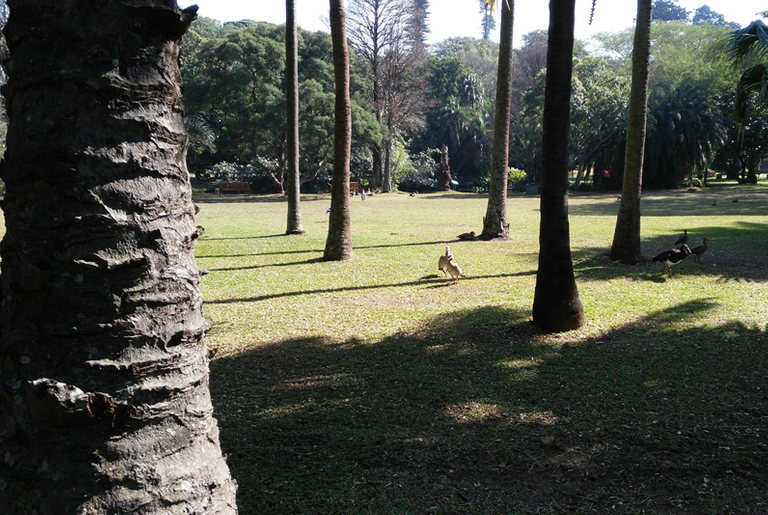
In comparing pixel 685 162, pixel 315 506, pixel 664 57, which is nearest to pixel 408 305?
pixel 315 506

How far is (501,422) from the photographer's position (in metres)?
4.64

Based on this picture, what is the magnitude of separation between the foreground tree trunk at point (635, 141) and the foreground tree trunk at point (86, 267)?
10.2 metres

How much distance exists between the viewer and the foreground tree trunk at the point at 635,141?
10312 mm

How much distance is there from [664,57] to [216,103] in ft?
155

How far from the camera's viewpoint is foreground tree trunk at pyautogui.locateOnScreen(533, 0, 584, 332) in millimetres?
6496

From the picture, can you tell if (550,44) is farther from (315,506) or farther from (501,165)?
(501,165)

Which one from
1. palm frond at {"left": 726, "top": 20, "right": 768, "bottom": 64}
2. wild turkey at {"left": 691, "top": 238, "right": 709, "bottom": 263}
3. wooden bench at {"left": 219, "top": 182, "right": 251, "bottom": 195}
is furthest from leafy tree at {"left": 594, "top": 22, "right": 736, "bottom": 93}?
wild turkey at {"left": 691, "top": 238, "right": 709, "bottom": 263}

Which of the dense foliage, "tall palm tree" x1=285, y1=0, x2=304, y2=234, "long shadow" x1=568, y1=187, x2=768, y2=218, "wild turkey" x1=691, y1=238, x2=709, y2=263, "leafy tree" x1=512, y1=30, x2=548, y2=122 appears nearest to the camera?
"wild turkey" x1=691, y1=238, x2=709, y2=263

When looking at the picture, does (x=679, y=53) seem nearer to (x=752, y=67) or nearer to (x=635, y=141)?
(x=752, y=67)

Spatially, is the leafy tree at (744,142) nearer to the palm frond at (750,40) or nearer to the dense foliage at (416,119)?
the dense foliage at (416,119)

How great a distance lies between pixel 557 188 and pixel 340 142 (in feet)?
19.1

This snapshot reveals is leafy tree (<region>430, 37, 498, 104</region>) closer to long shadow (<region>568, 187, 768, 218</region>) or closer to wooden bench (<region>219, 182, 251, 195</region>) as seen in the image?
wooden bench (<region>219, 182, 251, 195</region>)

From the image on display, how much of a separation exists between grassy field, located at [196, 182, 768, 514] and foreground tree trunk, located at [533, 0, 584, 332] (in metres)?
0.33

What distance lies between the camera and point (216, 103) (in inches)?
1430
